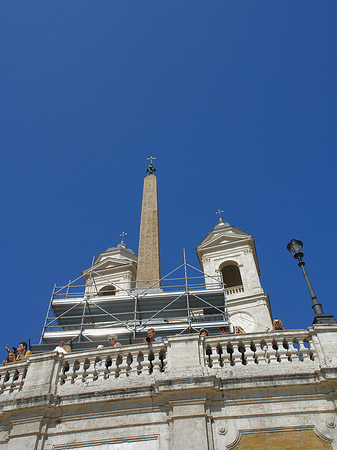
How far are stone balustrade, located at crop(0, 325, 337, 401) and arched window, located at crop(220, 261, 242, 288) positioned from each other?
23185 millimetres

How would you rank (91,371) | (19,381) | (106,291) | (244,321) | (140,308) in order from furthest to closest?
(106,291)
(244,321)
(140,308)
(19,381)
(91,371)

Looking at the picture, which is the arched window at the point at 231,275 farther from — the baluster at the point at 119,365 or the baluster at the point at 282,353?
the baluster at the point at 119,365

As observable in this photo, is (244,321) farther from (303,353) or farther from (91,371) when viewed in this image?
(91,371)

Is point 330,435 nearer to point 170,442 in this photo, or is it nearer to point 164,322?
point 170,442

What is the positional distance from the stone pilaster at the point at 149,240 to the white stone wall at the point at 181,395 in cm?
1099

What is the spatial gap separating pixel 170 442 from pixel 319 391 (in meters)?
2.92

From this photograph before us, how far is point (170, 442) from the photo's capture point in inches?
308

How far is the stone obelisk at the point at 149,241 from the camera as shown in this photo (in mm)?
21517

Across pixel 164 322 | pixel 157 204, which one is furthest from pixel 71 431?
pixel 157 204

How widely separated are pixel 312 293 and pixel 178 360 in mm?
3755

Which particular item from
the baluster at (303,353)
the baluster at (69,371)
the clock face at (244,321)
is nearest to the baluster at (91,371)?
the baluster at (69,371)

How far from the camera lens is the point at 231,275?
33.0 metres

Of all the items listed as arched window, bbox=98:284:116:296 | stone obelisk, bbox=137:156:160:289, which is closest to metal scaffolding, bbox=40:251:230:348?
stone obelisk, bbox=137:156:160:289

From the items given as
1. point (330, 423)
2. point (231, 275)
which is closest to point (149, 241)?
point (231, 275)
